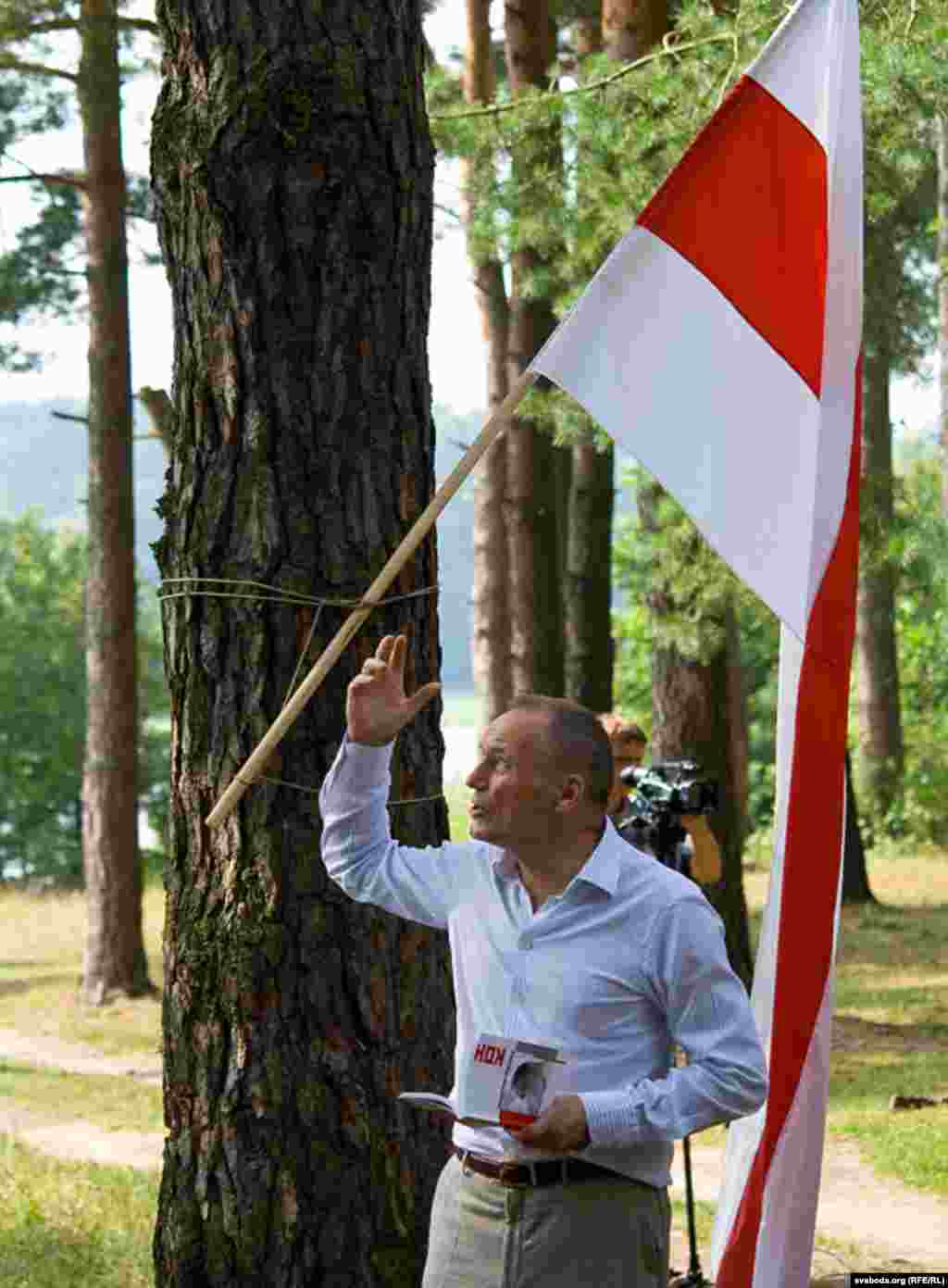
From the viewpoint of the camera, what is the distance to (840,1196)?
8.39 meters

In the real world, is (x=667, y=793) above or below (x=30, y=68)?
below

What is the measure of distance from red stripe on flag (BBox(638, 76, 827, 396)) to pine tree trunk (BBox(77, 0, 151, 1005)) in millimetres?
12087

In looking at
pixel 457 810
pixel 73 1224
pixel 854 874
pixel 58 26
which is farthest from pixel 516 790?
pixel 457 810

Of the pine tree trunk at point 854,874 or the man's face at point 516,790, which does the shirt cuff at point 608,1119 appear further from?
the pine tree trunk at point 854,874

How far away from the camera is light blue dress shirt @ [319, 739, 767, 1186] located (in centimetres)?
343

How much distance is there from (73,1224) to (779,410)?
4.64 metres

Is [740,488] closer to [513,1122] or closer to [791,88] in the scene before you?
[791,88]

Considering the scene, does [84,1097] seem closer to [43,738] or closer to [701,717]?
[701,717]

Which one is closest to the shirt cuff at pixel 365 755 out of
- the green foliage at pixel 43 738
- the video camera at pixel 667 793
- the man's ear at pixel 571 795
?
the man's ear at pixel 571 795

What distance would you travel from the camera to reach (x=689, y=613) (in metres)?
13.1

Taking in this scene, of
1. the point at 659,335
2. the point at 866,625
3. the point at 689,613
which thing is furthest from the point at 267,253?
the point at 866,625

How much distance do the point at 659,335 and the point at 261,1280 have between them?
232 cm

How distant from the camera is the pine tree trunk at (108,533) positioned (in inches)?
640

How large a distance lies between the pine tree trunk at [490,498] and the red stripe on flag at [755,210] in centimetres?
1353
